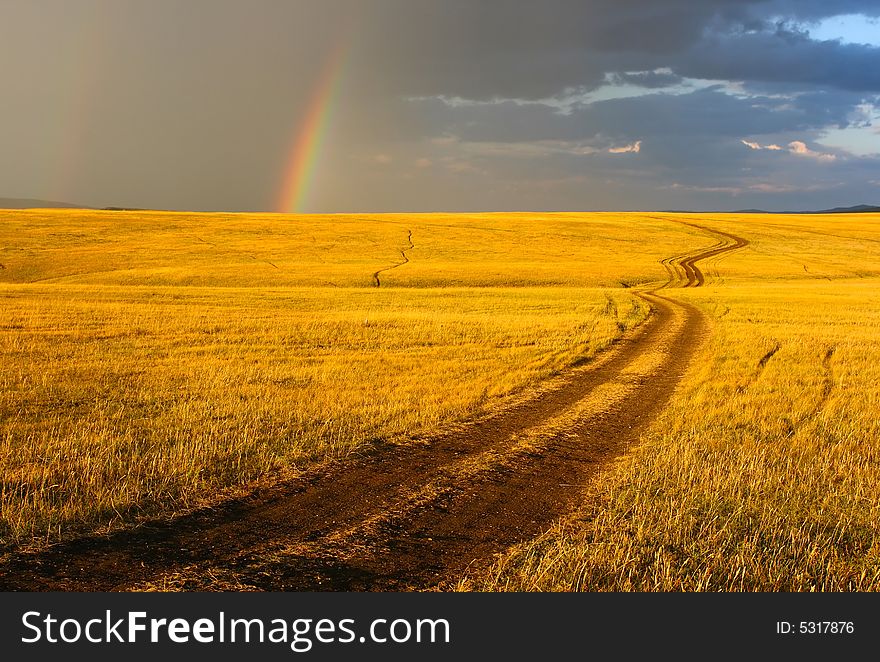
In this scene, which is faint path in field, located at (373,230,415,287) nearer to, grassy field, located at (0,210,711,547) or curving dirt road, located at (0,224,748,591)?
grassy field, located at (0,210,711,547)

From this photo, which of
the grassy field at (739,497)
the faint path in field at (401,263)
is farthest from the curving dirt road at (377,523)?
the faint path in field at (401,263)

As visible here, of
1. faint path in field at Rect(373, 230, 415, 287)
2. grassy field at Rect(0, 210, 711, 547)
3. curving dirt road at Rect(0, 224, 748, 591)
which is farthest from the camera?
faint path in field at Rect(373, 230, 415, 287)

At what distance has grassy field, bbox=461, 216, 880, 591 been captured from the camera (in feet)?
21.9

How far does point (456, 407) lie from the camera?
46.3 feet

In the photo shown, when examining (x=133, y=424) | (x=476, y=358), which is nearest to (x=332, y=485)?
(x=133, y=424)

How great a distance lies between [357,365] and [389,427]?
7372mm

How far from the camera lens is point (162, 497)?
8.65 m

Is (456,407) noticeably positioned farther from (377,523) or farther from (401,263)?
(401,263)

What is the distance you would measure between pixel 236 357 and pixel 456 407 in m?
9.78

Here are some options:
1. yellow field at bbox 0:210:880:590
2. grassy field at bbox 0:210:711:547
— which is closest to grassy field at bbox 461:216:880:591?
yellow field at bbox 0:210:880:590

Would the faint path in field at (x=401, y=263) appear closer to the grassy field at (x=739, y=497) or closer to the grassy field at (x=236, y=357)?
the grassy field at (x=236, y=357)

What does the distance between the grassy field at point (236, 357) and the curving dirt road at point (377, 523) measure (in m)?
0.70

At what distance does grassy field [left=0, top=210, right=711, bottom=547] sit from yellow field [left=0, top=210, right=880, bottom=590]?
0.08 meters

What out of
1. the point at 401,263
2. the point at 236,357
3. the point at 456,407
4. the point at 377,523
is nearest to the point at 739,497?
the point at 377,523
